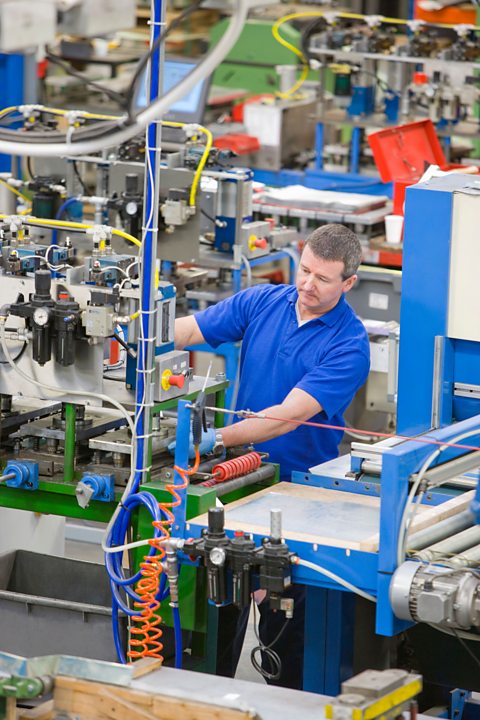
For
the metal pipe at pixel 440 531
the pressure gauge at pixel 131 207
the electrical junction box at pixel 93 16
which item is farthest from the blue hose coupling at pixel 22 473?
the pressure gauge at pixel 131 207

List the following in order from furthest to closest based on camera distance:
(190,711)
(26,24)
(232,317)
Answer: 1. (232,317)
2. (190,711)
3. (26,24)

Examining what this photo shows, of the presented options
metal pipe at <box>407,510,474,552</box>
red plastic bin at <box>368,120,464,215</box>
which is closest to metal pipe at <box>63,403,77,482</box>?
metal pipe at <box>407,510,474,552</box>

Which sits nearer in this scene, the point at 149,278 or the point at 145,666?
the point at 145,666

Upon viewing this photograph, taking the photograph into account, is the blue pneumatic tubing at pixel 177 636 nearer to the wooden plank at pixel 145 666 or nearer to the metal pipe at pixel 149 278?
the wooden plank at pixel 145 666

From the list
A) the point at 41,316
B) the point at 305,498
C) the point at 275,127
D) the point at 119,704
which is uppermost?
the point at 275,127

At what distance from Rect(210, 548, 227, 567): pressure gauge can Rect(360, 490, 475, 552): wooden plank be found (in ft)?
1.03

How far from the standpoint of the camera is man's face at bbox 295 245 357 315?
425 cm

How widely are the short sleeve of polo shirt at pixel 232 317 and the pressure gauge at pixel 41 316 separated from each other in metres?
0.85

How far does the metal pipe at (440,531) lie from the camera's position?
11.3ft

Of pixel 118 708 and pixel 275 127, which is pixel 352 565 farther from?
pixel 275 127

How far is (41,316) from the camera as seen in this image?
3.74 m

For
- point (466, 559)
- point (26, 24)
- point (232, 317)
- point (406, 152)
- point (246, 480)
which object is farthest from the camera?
point (406, 152)

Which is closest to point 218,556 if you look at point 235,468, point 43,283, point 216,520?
point 216,520

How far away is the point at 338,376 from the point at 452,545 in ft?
2.91
